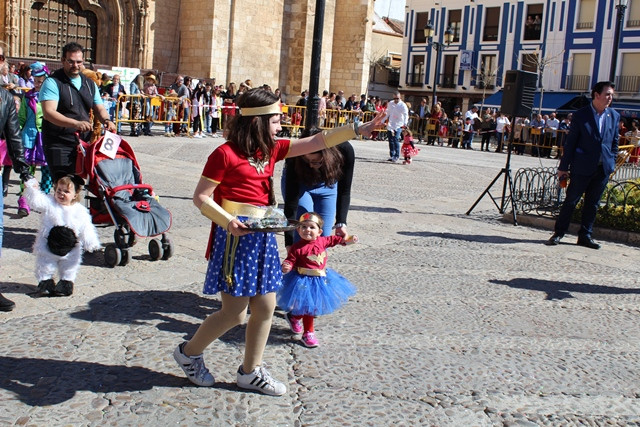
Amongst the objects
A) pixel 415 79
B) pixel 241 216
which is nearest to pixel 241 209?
pixel 241 216

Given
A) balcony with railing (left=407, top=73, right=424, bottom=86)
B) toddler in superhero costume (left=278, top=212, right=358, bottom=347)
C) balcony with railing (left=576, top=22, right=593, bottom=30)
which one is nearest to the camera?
toddler in superhero costume (left=278, top=212, right=358, bottom=347)

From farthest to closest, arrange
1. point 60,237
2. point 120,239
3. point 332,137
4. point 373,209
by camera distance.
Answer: point 373,209 → point 120,239 → point 60,237 → point 332,137

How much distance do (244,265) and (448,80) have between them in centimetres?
4703

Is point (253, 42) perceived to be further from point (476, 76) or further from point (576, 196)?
point (476, 76)

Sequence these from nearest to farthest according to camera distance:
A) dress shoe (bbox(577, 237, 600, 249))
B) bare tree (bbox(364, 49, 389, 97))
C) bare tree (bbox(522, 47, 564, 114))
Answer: dress shoe (bbox(577, 237, 600, 249))
bare tree (bbox(522, 47, 564, 114))
bare tree (bbox(364, 49, 389, 97))

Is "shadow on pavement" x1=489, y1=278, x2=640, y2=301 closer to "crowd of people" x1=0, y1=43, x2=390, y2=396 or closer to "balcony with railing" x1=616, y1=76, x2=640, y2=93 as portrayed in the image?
"crowd of people" x1=0, y1=43, x2=390, y2=396

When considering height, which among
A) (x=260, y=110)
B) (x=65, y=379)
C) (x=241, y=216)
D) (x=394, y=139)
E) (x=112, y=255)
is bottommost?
(x=65, y=379)

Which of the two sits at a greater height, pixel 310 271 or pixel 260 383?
pixel 310 271

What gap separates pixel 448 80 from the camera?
4822cm

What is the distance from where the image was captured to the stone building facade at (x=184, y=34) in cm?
2105

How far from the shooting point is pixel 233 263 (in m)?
3.26

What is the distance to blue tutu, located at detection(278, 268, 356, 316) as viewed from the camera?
4121 mm

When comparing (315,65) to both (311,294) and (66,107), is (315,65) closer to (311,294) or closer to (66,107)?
(66,107)

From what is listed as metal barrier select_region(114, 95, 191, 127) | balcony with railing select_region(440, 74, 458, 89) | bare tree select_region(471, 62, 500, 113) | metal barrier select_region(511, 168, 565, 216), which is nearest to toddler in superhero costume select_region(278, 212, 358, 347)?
metal barrier select_region(511, 168, 565, 216)
